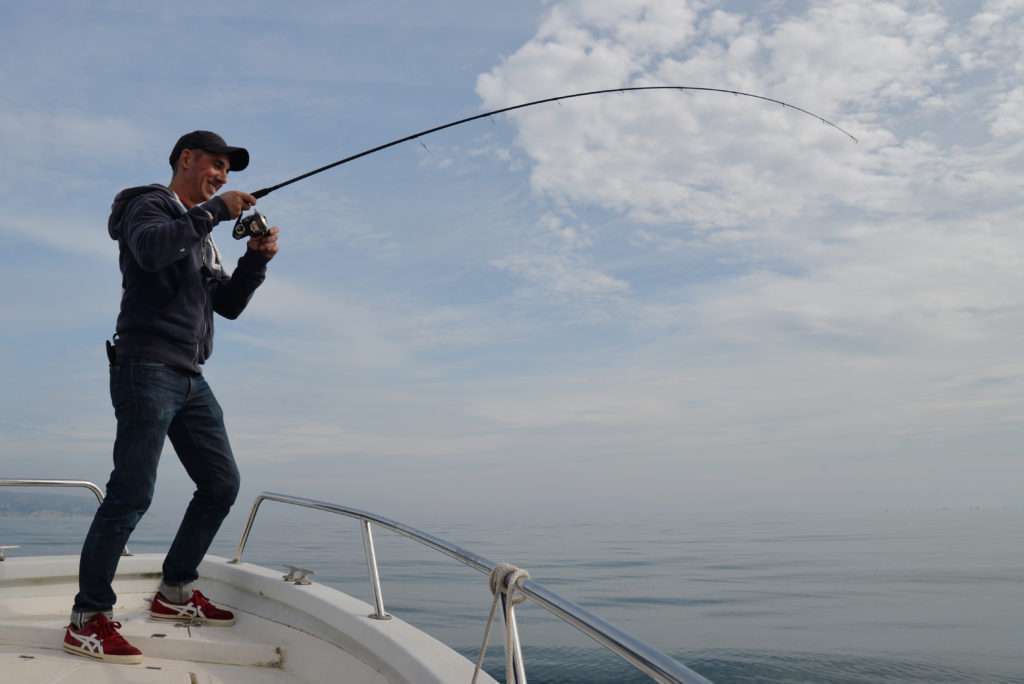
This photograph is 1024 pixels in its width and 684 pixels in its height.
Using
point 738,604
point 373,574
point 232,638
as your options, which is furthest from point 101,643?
point 738,604

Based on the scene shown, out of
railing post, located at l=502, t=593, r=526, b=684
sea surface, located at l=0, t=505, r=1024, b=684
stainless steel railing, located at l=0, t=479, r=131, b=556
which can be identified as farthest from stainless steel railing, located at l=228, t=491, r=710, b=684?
stainless steel railing, located at l=0, t=479, r=131, b=556

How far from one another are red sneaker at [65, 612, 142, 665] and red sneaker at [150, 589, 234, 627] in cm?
58

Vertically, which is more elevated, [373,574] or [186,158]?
[186,158]

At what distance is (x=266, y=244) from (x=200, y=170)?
363 millimetres

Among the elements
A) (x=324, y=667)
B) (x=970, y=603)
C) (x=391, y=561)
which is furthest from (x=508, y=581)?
(x=391, y=561)

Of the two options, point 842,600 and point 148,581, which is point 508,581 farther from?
point 842,600

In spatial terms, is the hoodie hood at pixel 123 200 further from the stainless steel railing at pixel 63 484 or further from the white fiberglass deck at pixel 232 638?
the stainless steel railing at pixel 63 484

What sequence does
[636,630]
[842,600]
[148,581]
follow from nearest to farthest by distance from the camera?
1. [148,581]
2. [636,630]
3. [842,600]

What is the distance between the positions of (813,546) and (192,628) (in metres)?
24.3

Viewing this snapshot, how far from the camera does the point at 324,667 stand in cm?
269

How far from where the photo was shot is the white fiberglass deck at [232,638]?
2.37 meters

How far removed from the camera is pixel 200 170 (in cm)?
288

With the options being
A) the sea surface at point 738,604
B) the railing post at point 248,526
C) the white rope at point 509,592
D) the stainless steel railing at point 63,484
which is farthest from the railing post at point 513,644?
the stainless steel railing at point 63,484

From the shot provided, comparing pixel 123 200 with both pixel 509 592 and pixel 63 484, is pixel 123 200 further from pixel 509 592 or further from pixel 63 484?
pixel 63 484
